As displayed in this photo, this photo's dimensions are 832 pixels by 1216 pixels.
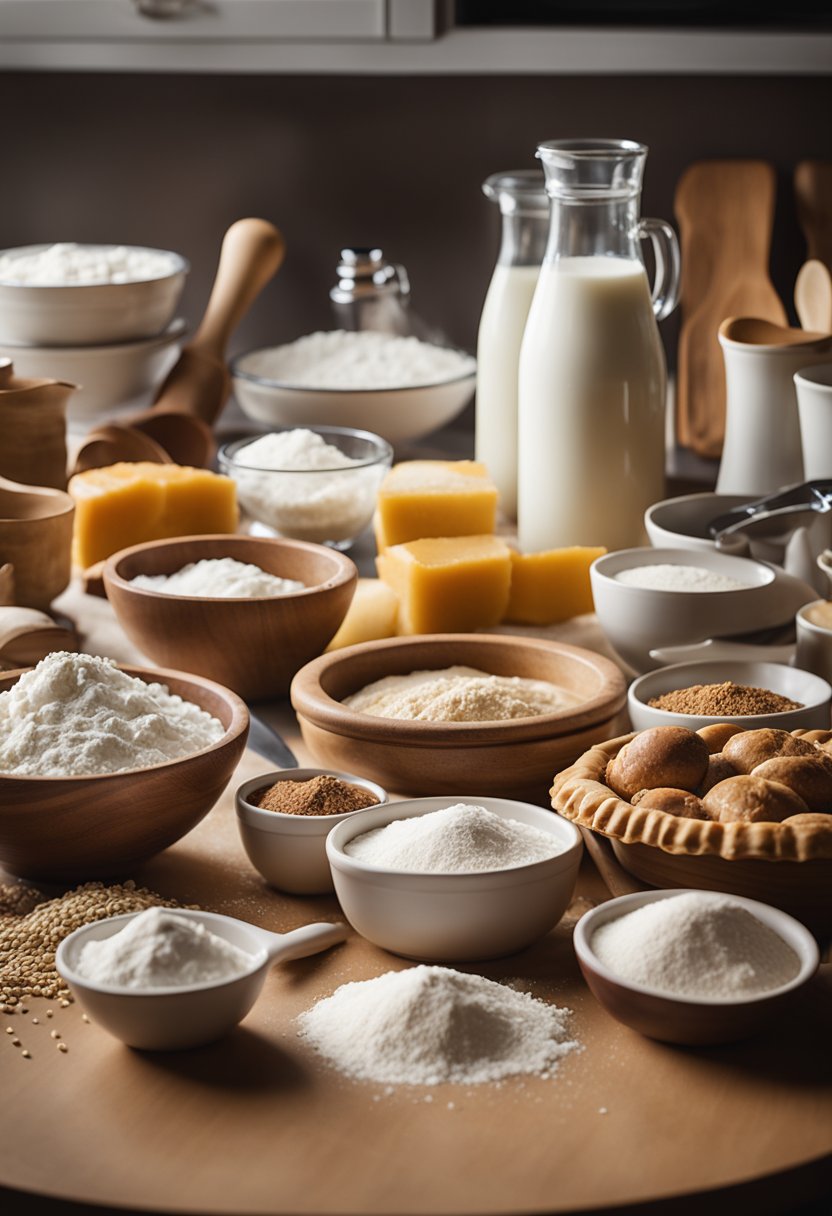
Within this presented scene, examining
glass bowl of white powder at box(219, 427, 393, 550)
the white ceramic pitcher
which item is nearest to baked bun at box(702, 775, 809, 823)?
the white ceramic pitcher

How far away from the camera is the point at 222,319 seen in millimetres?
1808

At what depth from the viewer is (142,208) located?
2.08 metres

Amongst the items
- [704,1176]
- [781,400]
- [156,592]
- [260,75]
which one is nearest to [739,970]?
[704,1176]

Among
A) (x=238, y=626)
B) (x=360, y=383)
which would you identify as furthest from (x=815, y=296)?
(x=238, y=626)

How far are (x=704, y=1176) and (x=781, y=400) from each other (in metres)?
0.89

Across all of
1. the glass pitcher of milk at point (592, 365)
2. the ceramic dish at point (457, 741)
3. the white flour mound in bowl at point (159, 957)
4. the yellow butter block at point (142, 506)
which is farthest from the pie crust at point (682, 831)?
the yellow butter block at point (142, 506)

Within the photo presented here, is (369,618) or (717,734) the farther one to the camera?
(369,618)

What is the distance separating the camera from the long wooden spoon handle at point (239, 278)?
1807 mm

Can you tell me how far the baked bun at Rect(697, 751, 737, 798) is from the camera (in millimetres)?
822

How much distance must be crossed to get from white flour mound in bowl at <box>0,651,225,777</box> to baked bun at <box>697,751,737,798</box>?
307mm

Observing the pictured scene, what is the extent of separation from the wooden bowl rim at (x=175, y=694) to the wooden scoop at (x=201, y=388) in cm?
58

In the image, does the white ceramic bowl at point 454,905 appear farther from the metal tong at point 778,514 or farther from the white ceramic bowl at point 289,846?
the metal tong at point 778,514

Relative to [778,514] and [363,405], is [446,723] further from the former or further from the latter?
[363,405]

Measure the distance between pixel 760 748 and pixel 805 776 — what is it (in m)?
0.04
